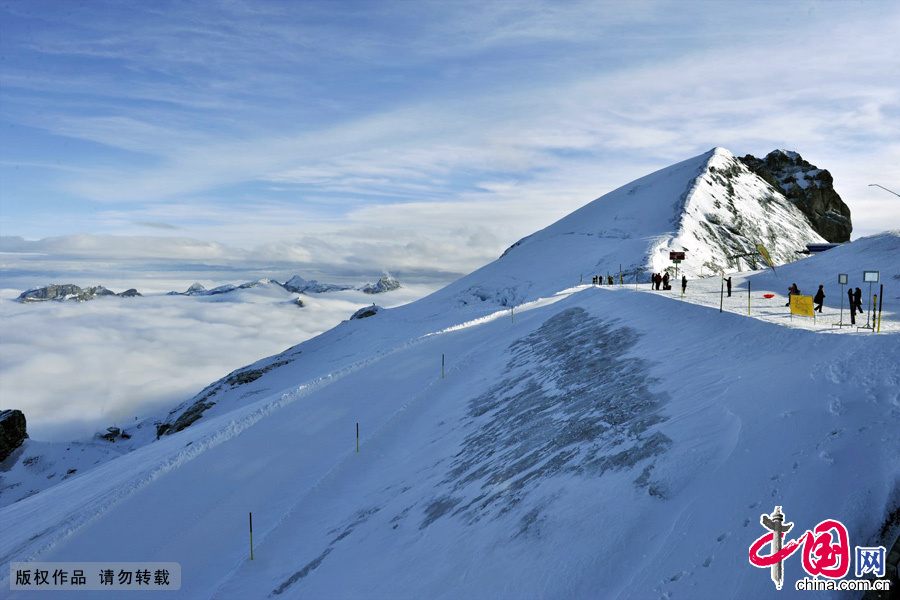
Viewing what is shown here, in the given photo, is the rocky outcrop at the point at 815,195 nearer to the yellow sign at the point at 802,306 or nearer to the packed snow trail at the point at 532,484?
the packed snow trail at the point at 532,484

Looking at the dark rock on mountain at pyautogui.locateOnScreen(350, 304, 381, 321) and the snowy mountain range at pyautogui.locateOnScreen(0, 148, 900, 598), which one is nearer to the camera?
the snowy mountain range at pyautogui.locateOnScreen(0, 148, 900, 598)

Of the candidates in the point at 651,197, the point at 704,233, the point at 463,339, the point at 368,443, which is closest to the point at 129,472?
the point at 368,443

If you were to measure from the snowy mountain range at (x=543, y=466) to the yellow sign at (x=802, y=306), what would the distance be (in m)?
1.03

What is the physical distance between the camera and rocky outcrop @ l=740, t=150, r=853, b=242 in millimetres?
99750

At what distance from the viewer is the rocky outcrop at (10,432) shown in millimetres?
105188

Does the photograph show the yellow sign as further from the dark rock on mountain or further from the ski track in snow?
the dark rock on mountain

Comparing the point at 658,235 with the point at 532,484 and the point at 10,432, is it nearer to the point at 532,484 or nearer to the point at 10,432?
the point at 532,484

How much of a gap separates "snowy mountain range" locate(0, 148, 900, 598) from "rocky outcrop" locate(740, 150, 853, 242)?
6901cm

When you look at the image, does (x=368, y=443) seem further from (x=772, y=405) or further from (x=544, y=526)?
(x=772, y=405)

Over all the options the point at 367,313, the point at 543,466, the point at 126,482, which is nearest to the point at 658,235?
the point at 367,313

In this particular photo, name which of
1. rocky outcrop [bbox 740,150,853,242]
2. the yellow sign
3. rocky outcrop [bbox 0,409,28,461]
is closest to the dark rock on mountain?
the yellow sign

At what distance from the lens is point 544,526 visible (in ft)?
37.2

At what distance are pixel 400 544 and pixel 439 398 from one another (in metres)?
13.0

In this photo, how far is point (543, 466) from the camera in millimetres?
14203
